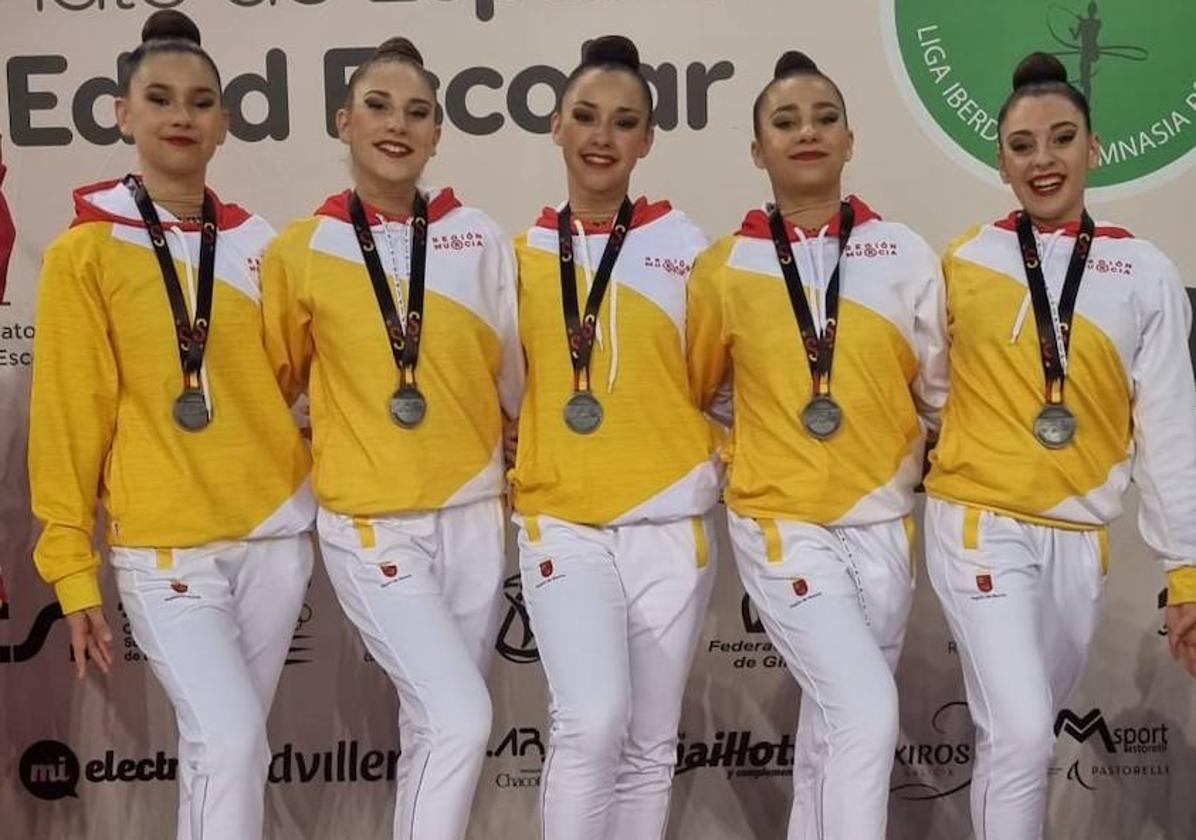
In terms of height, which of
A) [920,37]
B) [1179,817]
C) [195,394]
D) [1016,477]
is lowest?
[1179,817]

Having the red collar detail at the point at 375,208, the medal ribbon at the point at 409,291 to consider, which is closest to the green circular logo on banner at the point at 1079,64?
the red collar detail at the point at 375,208

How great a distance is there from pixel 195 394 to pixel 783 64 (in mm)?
1746

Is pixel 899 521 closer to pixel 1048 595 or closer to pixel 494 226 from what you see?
pixel 1048 595

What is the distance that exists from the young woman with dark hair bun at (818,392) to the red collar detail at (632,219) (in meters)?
0.18

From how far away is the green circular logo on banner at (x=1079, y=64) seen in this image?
4492 mm

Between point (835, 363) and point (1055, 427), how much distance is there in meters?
0.55

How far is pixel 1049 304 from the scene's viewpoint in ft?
11.4

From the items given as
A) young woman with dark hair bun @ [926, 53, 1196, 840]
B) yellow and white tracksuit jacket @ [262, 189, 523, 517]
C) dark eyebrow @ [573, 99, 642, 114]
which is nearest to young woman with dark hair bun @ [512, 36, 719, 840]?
dark eyebrow @ [573, 99, 642, 114]

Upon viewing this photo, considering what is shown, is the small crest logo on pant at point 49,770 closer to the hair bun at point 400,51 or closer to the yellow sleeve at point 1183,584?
the hair bun at point 400,51


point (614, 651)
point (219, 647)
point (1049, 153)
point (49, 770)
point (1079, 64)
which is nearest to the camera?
point (219, 647)

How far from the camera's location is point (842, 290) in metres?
3.54

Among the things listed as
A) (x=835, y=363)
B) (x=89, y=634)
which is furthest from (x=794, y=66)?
(x=89, y=634)

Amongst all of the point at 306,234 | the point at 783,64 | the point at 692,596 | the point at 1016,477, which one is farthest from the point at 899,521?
the point at 306,234

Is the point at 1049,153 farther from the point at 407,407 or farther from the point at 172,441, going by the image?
the point at 172,441
